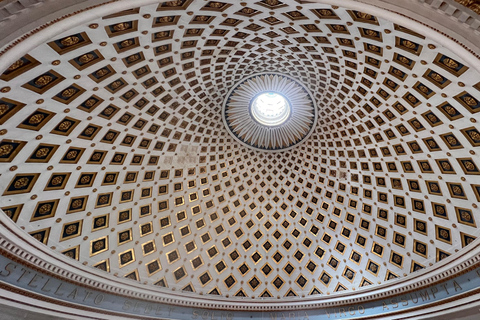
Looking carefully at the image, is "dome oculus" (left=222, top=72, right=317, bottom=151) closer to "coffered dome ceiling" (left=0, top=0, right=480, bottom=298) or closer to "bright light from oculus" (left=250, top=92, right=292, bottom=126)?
"bright light from oculus" (left=250, top=92, right=292, bottom=126)

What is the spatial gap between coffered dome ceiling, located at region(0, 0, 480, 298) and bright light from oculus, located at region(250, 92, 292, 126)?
3.49 metres

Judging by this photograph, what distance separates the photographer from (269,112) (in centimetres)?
2545

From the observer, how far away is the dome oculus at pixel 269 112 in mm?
20500

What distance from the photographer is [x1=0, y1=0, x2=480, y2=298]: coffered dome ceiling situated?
1116 centimetres

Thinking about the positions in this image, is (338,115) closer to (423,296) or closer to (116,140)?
(423,296)

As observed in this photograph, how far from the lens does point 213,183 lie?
22953 millimetres

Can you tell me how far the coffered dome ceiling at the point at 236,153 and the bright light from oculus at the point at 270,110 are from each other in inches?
137

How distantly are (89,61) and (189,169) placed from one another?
11870 millimetres

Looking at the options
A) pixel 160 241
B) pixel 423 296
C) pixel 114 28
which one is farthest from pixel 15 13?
pixel 423 296

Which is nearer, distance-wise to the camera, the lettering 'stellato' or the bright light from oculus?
the lettering 'stellato'

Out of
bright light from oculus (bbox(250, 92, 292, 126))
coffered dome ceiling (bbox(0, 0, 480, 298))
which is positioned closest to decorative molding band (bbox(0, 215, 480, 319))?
coffered dome ceiling (bbox(0, 0, 480, 298))

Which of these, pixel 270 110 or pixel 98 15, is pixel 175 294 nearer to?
pixel 98 15

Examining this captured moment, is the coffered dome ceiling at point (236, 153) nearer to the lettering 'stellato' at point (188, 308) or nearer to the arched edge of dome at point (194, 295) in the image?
the arched edge of dome at point (194, 295)

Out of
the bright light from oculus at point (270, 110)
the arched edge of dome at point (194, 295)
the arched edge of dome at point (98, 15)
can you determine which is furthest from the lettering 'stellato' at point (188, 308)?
the bright light from oculus at point (270, 110)
